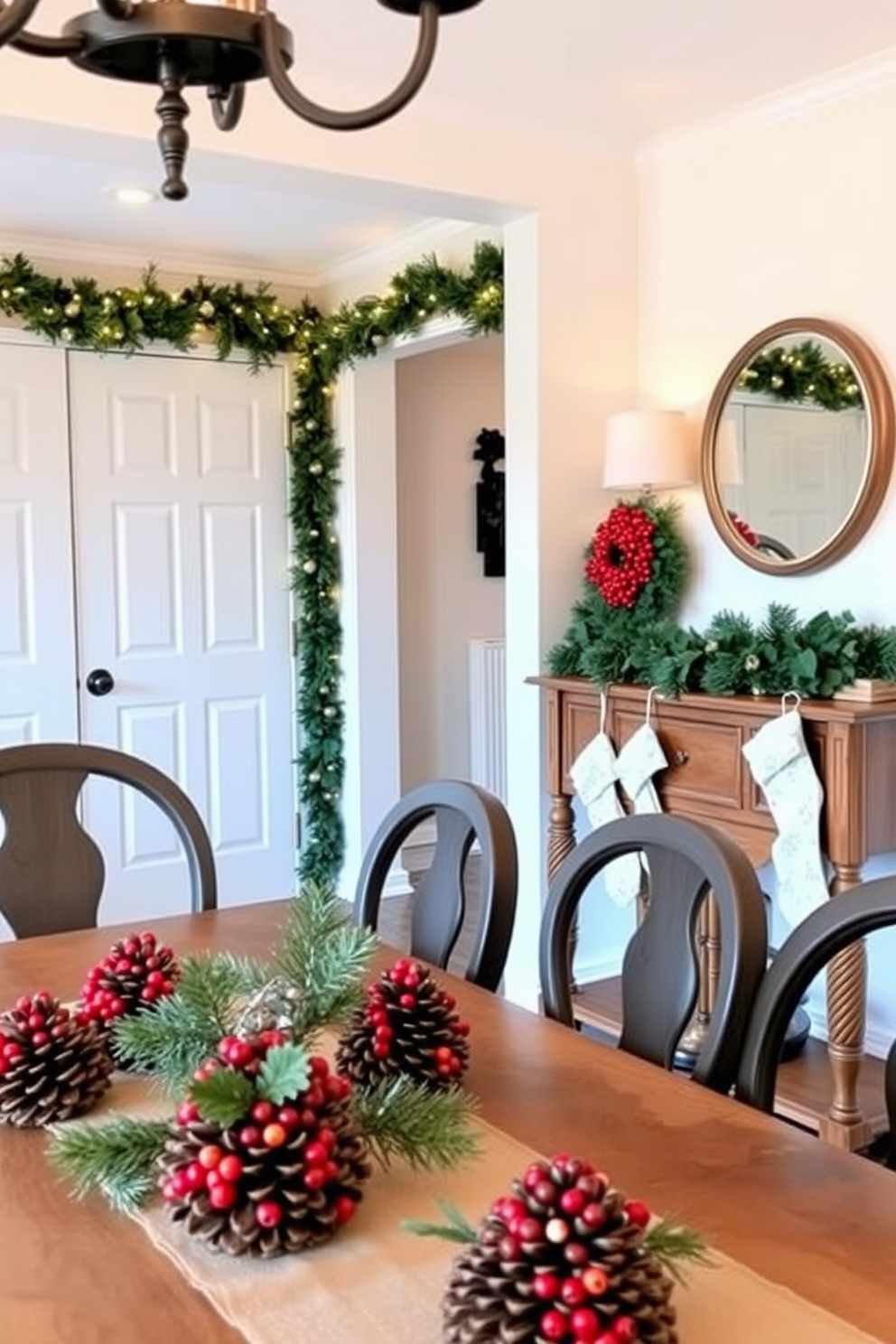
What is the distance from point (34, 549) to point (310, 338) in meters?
1.30

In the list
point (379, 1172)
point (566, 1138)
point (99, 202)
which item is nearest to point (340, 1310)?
point (379, 1172)

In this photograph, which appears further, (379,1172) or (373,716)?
(373,716)

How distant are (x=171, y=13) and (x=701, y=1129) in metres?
1.24

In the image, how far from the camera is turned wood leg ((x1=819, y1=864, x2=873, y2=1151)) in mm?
2695

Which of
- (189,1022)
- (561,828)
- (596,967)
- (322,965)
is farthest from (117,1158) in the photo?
(596,967)

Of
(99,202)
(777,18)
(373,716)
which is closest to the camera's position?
(777,18)

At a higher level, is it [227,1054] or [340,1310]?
[227,1054]

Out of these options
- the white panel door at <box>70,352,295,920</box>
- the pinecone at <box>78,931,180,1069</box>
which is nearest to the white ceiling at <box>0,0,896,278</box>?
the white panel door at <box>70,352,295,920</box>

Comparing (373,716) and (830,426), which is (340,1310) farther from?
(373,716)

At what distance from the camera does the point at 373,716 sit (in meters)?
4.91

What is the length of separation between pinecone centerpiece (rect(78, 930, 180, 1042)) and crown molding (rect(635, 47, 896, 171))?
2.59 m

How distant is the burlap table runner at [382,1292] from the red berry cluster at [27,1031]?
0.28m

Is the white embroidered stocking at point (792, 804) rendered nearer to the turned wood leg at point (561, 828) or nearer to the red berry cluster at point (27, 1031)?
the turned wood leg at point (561, 828)

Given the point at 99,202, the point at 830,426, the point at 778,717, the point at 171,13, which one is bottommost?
the point at 778,717
